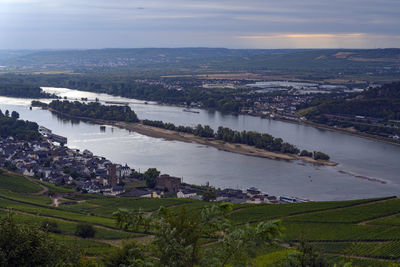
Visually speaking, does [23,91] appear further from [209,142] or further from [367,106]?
[367,106]

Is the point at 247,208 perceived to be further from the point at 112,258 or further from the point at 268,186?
the point at 112,258

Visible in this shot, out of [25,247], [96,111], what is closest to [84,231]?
[25,247]

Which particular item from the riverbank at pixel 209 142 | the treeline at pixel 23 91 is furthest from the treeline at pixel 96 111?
the treeline at pixel 23 91

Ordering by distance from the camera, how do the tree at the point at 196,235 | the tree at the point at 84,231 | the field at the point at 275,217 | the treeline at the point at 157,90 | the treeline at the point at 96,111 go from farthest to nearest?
the treeline at the point at 157,90
the treeline at the point at 96,111
the tree at the point at 84,231
the field at the point at 275,217
the tree at the point at 196,235

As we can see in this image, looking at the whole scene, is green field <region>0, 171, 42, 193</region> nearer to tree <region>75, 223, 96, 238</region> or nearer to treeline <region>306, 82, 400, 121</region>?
tree <region>75, 223, 96, 238</region>

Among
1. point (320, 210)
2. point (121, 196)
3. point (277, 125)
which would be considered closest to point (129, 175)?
point (121, 196)

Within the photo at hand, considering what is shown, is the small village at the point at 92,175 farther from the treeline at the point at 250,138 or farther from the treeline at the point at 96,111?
the treeline at the point at 96,111

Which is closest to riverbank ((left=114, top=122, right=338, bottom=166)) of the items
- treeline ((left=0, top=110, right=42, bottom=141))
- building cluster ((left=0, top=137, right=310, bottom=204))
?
treeline ((left=0, top=110, right=42, bottom=141))
